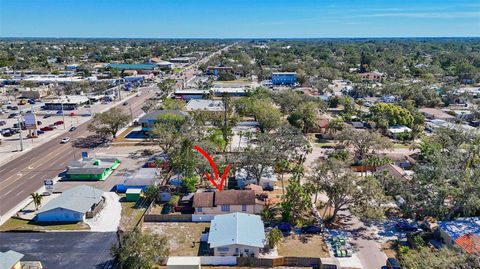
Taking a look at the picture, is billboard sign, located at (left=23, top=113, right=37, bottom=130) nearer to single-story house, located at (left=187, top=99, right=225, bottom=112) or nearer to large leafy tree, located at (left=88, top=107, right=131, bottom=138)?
large leafy tree, located at (left=88, top=107, right=131, bottom=138)

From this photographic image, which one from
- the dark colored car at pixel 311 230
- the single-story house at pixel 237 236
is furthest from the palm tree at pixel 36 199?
the dark colored car at pixel 311 230

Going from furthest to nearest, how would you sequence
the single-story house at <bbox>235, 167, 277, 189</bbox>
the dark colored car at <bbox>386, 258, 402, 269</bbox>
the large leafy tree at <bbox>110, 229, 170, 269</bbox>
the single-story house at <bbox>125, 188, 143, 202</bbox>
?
the single-story house at <bbox>235, 167, 277, 189</bbox> < the single-story house at <bbox>125, 188, 143, 202</bbox> < the dark colored car at <bbox>386, 258, 402, 269</bbox> < the large leafy tree at <bbox>110, 229, 170, 269</bbox>

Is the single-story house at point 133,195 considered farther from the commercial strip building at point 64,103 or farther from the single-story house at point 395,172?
the commercial strip building at point 64,103

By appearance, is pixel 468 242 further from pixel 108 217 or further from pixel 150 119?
pixel 150 119

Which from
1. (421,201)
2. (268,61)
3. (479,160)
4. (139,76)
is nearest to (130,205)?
(421,201)

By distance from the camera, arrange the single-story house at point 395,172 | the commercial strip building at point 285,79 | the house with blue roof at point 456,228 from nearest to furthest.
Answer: the house with blue roof at point 456,228, the single-story house at point 395,172, the commercial strip building at point 285,79

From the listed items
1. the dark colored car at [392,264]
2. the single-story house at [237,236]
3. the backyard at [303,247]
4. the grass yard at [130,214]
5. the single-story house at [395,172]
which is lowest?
the backyard at [303,247]

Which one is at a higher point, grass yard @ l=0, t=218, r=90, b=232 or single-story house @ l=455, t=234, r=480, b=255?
single-story house @ l=455, t=234, r=480, b=255

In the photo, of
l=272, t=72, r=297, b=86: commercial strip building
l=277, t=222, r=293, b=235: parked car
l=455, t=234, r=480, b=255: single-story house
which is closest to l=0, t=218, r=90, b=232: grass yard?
l=277, t=222, r=293, b=235: parked car
